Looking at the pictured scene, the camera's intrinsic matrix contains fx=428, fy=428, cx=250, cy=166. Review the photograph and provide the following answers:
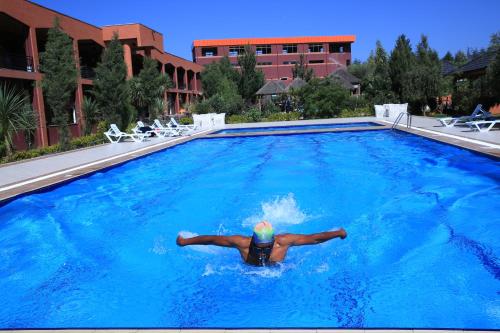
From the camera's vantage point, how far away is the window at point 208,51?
5997 centimetres

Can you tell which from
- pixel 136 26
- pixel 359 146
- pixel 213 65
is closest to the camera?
pixel 359 146

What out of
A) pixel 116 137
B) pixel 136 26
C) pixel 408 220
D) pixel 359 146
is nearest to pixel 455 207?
pixel 408 220

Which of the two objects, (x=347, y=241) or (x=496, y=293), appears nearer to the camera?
(x=496, y=293)

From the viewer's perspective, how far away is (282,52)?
59.6 meters

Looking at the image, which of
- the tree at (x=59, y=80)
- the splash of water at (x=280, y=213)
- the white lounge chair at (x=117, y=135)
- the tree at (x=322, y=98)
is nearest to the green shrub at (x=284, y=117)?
the tree at (x=322, y=98)

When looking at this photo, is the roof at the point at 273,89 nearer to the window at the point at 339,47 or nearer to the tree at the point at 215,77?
the tree at the point at 215,77

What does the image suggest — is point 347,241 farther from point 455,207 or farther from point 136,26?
point 136,26

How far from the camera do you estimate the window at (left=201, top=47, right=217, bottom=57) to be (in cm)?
5997

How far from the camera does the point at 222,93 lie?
106 ft

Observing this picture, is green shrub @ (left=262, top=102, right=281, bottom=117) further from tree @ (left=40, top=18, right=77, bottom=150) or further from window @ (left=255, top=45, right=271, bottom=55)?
window @ (left=255, top=45, right=271, bottom=55)

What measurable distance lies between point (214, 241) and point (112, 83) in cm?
1549

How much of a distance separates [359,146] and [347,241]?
9.28m

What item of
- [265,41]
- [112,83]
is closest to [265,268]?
[112,83]

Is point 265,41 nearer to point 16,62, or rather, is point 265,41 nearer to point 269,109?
point 269,109
